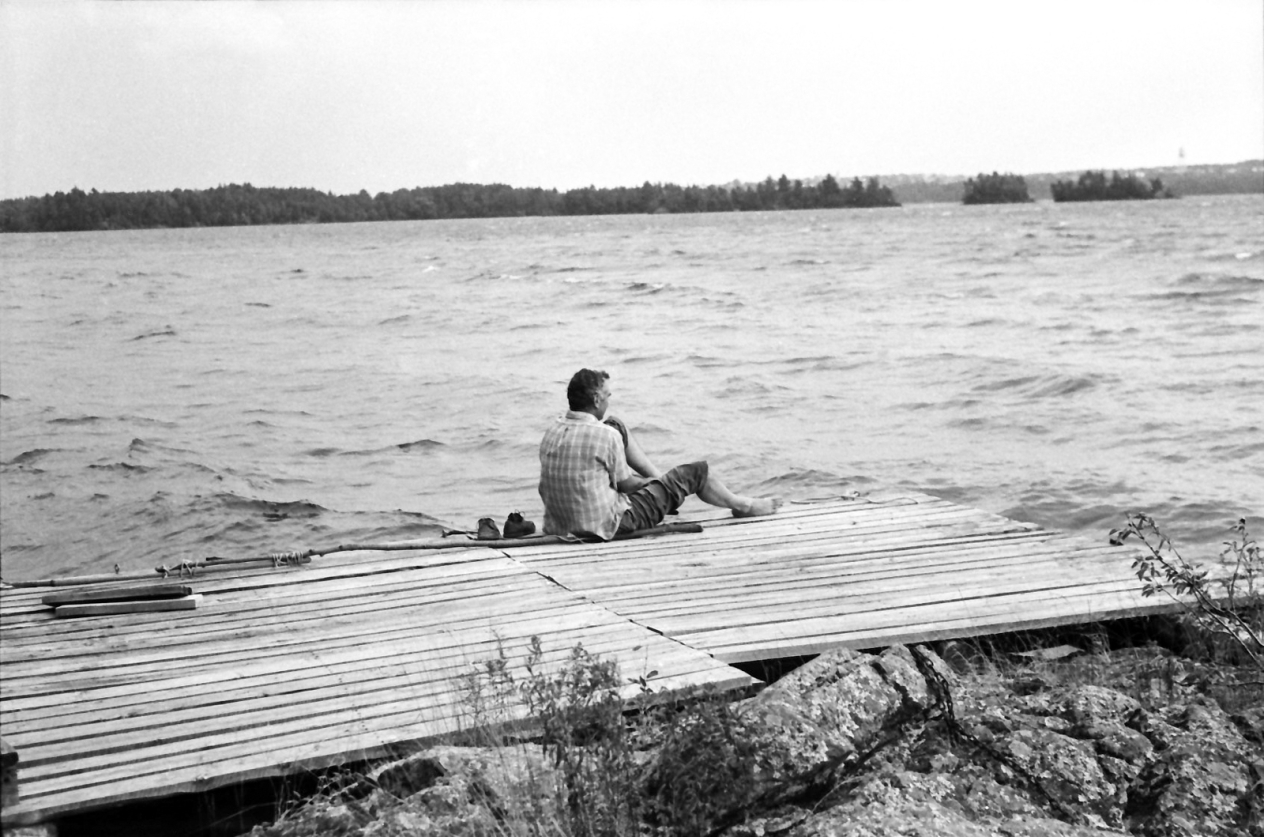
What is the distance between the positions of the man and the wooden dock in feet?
0.75

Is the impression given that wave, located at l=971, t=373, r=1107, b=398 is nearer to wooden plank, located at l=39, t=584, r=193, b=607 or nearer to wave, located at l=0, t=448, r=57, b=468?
wave, located at l=0, t=448, r=57, b=468

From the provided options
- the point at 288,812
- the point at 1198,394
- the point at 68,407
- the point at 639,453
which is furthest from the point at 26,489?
the point at 1198,394

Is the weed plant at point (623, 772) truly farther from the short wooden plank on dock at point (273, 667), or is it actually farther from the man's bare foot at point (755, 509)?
the man's bare foot at point (755, 509)

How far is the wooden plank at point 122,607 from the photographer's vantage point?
5.94 meters

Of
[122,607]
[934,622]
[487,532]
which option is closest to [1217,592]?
[934,622]

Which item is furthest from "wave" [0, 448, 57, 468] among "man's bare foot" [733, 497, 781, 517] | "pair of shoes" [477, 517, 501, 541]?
"man's bare foot" [733, 497, 781, 517]

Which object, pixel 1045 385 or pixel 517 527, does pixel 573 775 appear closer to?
pixel 517 527

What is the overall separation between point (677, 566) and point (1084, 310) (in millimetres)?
26272

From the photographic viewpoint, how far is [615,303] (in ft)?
120

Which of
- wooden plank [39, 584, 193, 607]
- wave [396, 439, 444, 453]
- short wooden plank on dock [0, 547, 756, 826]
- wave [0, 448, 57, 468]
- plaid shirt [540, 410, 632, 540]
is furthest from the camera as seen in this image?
wave [396, 439, 444, 453]

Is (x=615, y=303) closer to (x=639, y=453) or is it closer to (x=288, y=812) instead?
(x=639, y=453)

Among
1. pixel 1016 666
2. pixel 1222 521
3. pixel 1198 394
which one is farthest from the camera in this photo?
pixel 1198 394

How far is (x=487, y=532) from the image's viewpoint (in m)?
7.41

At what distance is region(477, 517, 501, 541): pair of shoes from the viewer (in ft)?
24.0
